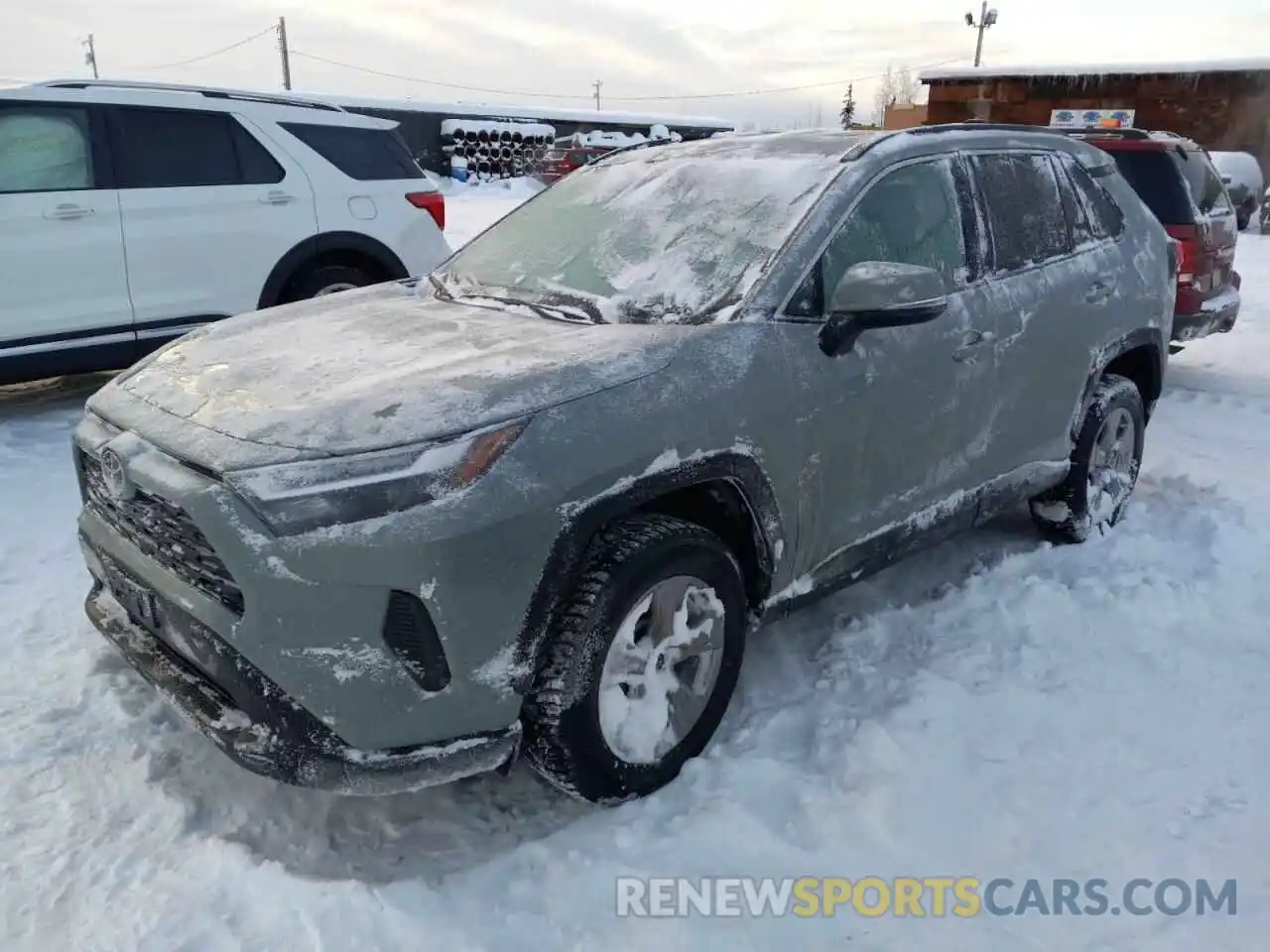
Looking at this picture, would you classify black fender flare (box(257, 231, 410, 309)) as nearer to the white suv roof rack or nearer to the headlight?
the white suv roof rack

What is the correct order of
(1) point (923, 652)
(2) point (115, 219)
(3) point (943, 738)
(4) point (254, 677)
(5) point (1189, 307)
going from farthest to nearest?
(5) point (1189, 307) < (2) point (115, 219) < (1) point (923, 652) < (3) point (943, 738) < (4) point (254, 677)

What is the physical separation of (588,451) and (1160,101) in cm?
2788

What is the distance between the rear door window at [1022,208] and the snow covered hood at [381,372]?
1680 mm

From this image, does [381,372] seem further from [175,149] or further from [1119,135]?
[1119,135]

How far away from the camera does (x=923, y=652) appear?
3504mm

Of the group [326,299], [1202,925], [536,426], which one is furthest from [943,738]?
[326,299]

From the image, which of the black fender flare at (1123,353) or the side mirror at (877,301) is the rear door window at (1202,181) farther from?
the side mirror at (877,301)

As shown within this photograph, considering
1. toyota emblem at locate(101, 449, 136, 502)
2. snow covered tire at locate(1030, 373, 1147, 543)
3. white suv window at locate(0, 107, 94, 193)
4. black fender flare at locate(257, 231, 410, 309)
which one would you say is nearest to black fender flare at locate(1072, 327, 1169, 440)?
snow covered tire at locate(1030, 373, 1147, 543)

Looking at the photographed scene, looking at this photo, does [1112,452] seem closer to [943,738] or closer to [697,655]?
[943,738]

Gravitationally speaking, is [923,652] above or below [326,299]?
below

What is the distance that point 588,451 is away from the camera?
7.80 feet

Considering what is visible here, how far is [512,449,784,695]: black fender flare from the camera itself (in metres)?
2.33

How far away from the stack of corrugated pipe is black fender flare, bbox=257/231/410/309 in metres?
20.2

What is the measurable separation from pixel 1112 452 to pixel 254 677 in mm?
3908
